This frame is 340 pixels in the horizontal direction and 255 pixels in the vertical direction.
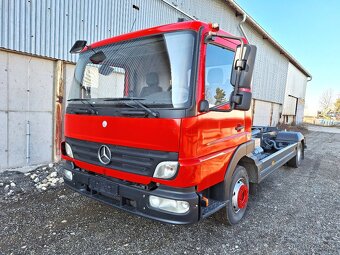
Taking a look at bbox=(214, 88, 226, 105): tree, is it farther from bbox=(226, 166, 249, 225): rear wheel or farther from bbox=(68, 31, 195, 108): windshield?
bbox=(226, 166, 249, 225): rear wheel

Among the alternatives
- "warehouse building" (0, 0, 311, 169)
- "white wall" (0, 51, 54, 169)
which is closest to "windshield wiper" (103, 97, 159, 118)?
"warehouse building" (0, 0, 311, 169)

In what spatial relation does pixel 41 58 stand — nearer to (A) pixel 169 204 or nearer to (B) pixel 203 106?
(B) pixel 203 106

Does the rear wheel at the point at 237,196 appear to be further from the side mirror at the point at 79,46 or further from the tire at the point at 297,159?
the tire at the point at 297,159

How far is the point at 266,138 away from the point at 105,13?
18.5 feet

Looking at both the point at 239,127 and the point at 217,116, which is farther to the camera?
the point at 239,127

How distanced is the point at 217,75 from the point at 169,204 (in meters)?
1.49

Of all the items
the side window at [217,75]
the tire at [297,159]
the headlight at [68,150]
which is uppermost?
the side window at [217,75]

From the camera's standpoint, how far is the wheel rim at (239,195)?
325cm

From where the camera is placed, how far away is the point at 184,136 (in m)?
2.24

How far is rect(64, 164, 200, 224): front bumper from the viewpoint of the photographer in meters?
2.30

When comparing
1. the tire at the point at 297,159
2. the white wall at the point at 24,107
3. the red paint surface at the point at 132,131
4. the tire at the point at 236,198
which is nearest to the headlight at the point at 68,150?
the red paint surface at the point at 132,131

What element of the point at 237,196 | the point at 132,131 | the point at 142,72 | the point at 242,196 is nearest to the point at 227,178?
the point at 237,196

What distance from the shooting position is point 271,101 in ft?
63.7

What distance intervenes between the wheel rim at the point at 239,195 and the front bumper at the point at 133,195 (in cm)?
106
